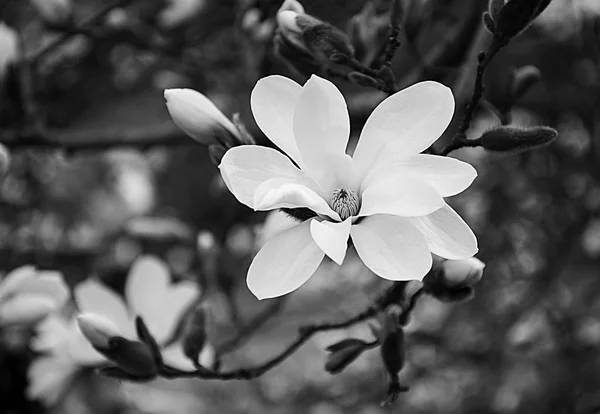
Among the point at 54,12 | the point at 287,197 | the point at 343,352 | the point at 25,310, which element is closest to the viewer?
the point at 287,197

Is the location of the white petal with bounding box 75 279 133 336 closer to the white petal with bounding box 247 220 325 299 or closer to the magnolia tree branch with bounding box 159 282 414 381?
the magnolia tree branch with bounding box 159 282 414 381

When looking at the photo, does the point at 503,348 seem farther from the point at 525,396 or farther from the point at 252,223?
the point at 252,223

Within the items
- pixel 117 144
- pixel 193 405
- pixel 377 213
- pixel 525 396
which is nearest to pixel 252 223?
pixel 117 144

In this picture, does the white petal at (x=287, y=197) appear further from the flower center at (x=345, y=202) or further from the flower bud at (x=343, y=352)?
the flower bud at (x=343, y=352)

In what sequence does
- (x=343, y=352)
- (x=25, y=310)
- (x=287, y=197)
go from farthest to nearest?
(x=25, y=310) < (x=343, y=352) < (x=287, y=197)

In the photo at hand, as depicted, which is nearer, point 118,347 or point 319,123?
point 319,123

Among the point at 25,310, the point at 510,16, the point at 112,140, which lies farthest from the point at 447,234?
the point at 112,140

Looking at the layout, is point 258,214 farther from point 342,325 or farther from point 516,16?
point 516,16
